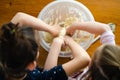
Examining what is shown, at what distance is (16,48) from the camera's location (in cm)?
73

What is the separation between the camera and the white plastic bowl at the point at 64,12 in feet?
3.47

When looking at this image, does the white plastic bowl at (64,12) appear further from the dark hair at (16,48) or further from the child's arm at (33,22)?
the dark hair at (16,48)

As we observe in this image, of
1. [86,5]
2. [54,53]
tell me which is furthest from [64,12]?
[54,53]

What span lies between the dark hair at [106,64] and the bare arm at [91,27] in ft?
0.79

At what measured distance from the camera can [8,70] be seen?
2.52 feet

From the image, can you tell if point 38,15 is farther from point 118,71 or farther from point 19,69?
point 118,71

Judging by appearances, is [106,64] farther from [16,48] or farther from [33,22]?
[33,22]

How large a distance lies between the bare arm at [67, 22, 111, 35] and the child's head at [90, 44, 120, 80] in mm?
242

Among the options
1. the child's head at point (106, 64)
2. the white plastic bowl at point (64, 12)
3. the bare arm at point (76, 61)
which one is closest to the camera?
the child's head at point (106, 64)

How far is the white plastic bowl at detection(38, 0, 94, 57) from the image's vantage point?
1058mm

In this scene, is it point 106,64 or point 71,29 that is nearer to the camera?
point 106,64

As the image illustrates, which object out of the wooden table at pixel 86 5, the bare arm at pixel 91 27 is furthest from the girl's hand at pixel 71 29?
the wooden table at pixel 86 5

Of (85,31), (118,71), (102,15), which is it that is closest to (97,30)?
(85,31)

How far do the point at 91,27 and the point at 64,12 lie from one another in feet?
0.59
